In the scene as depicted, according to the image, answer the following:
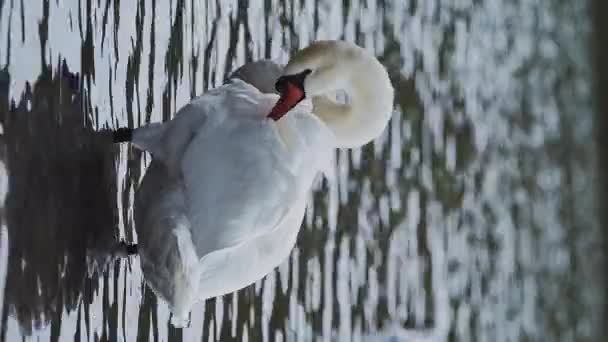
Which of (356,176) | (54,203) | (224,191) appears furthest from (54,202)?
(356,176)

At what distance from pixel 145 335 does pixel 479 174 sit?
1173mm

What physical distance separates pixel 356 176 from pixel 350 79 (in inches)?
30.4

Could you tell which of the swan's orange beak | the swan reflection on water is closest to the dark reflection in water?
the swan reflection on water

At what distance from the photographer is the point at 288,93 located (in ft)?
1.94

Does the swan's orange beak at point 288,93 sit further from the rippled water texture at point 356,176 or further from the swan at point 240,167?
the rippled water texture at point 356,176

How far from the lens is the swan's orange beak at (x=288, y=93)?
1.86ft

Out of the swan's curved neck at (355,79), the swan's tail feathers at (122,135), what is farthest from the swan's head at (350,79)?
the swan's tail feathers at (122,135)

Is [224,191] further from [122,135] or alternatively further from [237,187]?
[122,135]

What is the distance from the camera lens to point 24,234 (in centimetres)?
54

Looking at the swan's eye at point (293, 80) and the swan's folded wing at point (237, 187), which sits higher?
the swan's eye at point (293, 80)

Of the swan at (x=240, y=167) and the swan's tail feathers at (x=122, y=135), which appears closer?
the swan at (x=240, y=167)

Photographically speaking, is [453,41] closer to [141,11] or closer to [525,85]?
[525,85]

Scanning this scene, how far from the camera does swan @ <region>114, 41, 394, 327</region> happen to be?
54 cm

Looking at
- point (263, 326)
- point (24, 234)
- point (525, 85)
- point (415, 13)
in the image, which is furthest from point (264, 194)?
point (525, 85)
